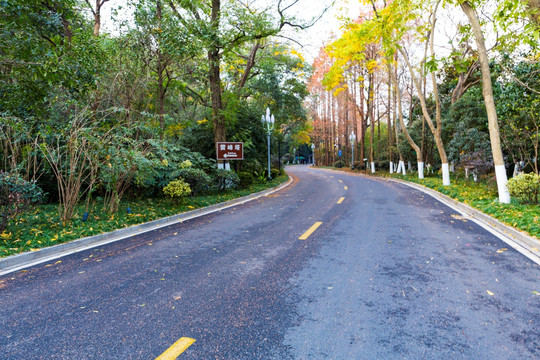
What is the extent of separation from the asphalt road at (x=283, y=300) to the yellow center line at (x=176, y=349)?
0.07 m

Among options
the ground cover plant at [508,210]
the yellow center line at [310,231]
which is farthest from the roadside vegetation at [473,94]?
the yellow center line at [310,231]

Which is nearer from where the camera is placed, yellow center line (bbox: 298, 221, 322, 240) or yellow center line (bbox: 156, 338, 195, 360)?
yellow center line (bbox: 156, 338, 195, 360)

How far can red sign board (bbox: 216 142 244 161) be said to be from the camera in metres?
15.4

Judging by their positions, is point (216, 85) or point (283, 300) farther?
point (216, 85)

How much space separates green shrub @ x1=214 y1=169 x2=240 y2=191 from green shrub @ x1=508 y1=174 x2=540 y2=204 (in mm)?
10246

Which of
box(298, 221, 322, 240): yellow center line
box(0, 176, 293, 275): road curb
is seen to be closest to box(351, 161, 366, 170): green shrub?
box(0, 176, 293, 275): road curb

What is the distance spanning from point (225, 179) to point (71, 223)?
7919mm

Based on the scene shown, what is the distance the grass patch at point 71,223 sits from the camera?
596 cm

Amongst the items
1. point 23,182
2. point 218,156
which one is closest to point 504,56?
point 218,156

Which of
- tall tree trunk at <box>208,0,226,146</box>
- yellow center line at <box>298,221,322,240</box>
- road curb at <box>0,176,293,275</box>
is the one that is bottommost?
yellow center line at <box>298,221,322,240</box>

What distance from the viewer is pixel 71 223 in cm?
761

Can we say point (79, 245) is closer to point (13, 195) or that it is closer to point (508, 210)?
point (13, 195)

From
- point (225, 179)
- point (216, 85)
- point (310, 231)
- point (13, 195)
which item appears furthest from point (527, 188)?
point (216, 85)

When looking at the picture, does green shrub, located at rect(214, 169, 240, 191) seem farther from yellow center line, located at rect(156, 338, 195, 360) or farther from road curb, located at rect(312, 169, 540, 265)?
yellow center line, located at rect(156, 338, 195, 360)
